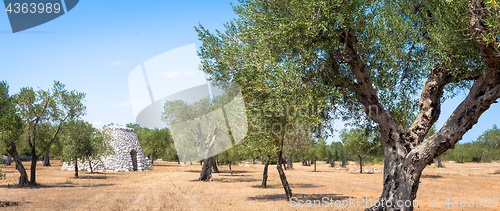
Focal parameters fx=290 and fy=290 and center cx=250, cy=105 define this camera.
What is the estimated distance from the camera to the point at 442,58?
9594 millimetres

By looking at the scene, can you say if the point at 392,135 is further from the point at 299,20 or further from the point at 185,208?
the point at 185,208

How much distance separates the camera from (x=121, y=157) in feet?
163

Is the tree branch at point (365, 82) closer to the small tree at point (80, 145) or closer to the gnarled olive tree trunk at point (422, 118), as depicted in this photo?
the gnarled olive tree trunk at point (422, 118)

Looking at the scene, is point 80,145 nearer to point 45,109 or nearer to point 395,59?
point 45,109

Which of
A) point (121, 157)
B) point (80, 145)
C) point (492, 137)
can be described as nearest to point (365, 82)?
point (80, 145)

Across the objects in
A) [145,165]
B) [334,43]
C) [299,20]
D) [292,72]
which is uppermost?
[299,20]

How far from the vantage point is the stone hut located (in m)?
47.8

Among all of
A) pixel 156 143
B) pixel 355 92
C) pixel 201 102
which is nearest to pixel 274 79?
pixel 355 92

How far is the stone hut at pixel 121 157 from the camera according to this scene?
4775 cm

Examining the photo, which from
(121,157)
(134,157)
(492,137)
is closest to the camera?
(121,157)

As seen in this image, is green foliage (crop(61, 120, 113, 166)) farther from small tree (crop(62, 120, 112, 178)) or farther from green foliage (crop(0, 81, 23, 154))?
green foliage (crop(0, 81, 23, 154))

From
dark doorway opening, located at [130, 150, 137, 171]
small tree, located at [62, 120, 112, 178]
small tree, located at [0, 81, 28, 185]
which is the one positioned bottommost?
dark doorway opening, located at [130, 150, 137, 171]

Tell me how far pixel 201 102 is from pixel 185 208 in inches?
A: 760

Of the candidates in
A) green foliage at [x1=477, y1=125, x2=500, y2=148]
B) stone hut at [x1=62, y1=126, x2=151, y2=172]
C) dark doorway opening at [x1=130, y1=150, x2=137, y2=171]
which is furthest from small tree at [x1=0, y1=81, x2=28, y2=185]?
green foliage at [x1=477, y1=125, x2=500, y2=148]
